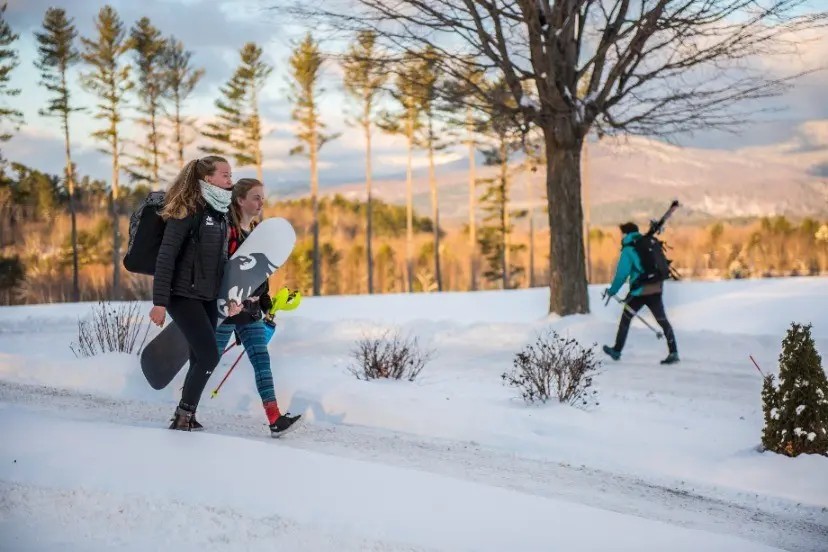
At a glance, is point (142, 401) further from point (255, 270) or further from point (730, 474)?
point (730, 474)

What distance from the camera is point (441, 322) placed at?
16.1 m

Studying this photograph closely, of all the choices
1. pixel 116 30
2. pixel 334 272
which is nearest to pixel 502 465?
pixel 116 30

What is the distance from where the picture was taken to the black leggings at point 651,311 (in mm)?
11625

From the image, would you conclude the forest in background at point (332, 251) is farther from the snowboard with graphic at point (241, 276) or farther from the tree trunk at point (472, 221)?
the snowboard with graphic at point (241, 276)

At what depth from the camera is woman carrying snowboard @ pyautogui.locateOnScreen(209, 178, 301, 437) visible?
602 cm

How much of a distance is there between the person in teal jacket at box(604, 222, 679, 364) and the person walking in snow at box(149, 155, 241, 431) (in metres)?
7.21

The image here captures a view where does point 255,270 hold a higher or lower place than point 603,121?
lower

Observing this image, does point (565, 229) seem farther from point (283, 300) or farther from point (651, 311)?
point (283, 300)

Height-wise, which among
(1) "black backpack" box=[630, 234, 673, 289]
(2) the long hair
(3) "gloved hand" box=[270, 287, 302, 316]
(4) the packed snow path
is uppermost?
(2) the long hair

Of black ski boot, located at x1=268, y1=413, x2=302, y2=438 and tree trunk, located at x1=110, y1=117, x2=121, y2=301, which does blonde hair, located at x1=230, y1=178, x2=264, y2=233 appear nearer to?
black ski boot, located at x1=268, y1=413, x2=302, y2=438

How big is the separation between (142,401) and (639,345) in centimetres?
845

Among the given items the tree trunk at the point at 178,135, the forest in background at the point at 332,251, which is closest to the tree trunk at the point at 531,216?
the forest in background at the point at 332,251

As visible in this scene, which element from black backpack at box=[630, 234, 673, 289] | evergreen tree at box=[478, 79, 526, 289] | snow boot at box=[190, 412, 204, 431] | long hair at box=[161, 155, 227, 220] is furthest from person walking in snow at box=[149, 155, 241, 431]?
evergreen tree at box=[478, 79, 526, 289]

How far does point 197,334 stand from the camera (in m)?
5.63
